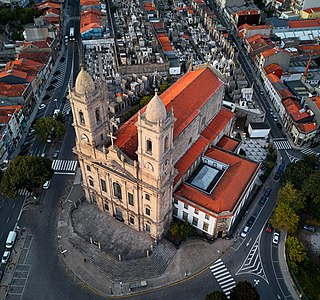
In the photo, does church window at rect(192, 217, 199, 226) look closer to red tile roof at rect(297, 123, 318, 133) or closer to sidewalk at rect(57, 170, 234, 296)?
sidewalk at rect(57, 170, 234, 296)

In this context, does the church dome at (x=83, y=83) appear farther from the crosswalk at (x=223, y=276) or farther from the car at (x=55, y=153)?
the crosswalk at (x=223, y=276)

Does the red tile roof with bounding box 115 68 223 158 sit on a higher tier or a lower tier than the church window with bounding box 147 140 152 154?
lower

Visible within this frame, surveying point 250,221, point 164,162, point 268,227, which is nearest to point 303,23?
point 250,221

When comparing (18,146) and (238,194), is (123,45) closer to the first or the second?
(18,146)

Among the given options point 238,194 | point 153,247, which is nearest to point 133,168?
point 153,247

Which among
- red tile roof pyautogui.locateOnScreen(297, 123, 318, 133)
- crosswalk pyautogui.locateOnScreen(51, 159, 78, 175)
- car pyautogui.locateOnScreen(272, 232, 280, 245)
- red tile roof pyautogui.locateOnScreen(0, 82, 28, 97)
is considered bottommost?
car pyautogui.locateOnScreen(272, 232, 280, 245)

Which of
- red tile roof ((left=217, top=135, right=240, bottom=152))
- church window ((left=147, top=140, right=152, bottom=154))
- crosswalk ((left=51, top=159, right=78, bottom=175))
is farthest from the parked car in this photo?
church window ((left=147, top=140, right=152, bottom=154))

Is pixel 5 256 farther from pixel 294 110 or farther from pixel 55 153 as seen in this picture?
pixel 294 110
